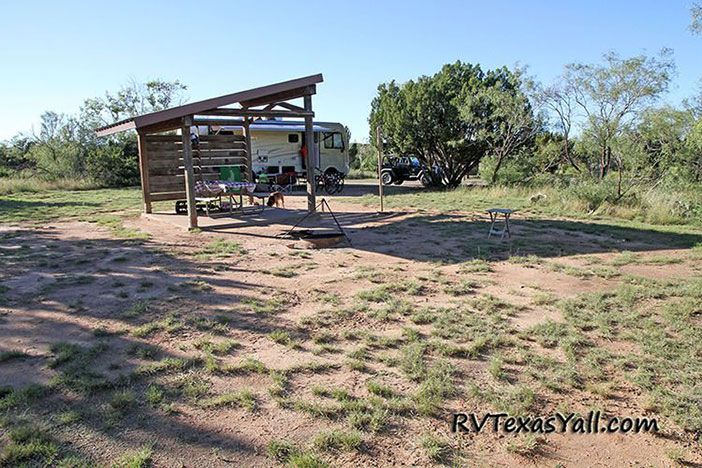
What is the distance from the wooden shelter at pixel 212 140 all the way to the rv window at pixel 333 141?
7001 millimetres

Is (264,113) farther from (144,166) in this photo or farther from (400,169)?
(400,169)

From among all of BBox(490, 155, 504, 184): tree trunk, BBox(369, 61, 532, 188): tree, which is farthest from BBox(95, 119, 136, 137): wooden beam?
BBox(490, 155, 504, 184): tree trunk

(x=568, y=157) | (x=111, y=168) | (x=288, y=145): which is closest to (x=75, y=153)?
(x=111, y=168)

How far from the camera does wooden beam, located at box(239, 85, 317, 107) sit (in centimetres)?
984

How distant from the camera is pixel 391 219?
9.95 metres

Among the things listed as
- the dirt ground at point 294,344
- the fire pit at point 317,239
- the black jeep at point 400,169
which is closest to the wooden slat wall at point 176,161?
the dirt ground at point 294,344

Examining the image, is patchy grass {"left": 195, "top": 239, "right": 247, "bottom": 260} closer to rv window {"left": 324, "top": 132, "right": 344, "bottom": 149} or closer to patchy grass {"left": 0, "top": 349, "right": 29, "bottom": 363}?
patchy grass {"left": 0, "top": 349, "right": 29, "bottom": 363}

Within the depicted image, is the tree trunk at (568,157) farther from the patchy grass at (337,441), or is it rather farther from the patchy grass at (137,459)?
the patchy grass at (137,459)

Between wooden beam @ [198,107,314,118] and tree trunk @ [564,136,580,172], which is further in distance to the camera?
tree trunk @ [564,136,580,172]

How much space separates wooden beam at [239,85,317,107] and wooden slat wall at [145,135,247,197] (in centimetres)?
145

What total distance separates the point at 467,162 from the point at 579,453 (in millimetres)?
16393

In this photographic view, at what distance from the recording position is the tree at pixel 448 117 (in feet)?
53.8

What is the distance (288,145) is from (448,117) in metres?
5.84

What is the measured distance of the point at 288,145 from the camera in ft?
57.8
